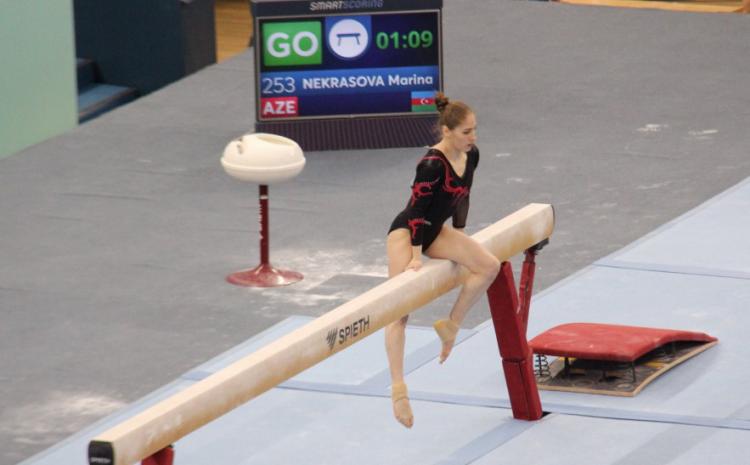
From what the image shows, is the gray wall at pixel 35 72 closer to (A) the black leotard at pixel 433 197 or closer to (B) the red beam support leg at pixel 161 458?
(A) the black leotard at pixel 433 197

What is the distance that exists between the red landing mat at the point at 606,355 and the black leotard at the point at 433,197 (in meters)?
0.88

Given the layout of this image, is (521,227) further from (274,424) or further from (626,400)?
(274,424)

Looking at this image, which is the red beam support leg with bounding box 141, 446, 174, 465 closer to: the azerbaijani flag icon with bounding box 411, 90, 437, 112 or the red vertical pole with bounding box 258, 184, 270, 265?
the red vertical pole with bounding box 258, 184, 270, 265

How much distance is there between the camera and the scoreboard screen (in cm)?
1032

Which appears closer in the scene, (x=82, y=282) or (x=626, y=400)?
(x=626, y=400)

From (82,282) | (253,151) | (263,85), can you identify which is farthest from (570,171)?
(82,282)

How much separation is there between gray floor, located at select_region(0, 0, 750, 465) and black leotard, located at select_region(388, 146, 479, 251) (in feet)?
2.87

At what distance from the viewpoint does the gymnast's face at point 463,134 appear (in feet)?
18.3

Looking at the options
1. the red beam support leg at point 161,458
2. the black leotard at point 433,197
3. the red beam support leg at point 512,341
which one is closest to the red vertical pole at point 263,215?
the red beam support leg at point 512,341

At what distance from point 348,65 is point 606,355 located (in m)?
4.51

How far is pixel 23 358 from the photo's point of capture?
703 centimetres

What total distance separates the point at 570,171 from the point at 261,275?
105 inches

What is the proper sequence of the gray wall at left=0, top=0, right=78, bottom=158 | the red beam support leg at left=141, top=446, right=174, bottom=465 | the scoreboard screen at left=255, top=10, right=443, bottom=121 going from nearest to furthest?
the red beam support leg at left=141, top=446, right=174, bottom=465 → the scoreboard screen at left=255, top=10, right=443, bottom=121 → the gray wall at left=0, top=0, right=78, bottom=158

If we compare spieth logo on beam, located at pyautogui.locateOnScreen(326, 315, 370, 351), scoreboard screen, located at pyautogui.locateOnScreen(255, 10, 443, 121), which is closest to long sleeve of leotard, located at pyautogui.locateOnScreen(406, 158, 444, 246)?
spieth logo on beam, located at pyautogui.locateOnScreen(326, 315, 370, 351)
